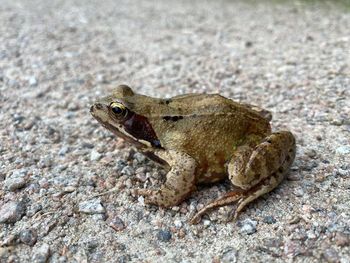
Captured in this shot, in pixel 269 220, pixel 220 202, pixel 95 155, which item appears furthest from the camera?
pixel 95 155

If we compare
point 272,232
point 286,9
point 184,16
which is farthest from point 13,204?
point 286,9

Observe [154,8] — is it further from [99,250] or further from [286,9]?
[99,250]

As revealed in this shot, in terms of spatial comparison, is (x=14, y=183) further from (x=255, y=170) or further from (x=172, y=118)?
(x=255, y=170)

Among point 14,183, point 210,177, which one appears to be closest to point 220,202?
point 210,177

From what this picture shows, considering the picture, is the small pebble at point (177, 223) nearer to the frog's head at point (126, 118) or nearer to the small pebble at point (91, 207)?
the small pebble at point (91, 207)

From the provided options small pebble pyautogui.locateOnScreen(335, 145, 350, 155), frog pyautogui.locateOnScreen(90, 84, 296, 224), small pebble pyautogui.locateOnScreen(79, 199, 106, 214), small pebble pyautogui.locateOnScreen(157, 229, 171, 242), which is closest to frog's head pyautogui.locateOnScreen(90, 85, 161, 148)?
frog pyautogui.locateOnScreen(90, 84, 296, 224)

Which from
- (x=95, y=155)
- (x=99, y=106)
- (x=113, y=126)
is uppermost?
(x=99, y=106)

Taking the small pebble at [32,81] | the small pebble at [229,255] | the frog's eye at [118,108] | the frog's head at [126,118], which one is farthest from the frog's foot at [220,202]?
the small pebble at [32,81]
